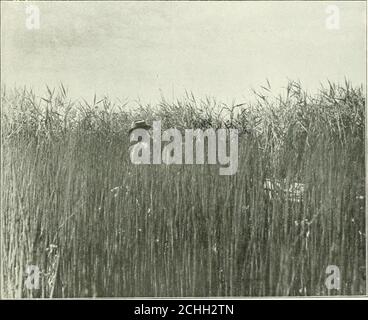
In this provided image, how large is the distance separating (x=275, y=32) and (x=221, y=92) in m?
0.47

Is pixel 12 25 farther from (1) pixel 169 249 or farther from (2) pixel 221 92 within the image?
(1) pixel 169 249

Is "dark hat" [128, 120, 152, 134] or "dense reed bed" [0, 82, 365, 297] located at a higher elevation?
"dark hat" [128, 120, 152, 134]

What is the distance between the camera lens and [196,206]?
3.08 metres

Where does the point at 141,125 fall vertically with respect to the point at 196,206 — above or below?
above

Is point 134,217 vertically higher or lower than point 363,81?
lower

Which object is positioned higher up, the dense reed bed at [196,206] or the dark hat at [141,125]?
the dark hat at [141,125]

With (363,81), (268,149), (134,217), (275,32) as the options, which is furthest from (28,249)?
(363,81)

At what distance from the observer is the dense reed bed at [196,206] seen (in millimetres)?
3051

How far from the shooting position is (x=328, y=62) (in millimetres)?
3053

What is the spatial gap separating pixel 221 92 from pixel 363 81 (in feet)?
2.77

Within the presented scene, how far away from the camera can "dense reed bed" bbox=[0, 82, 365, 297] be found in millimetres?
3051
